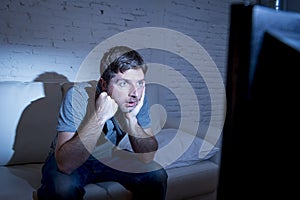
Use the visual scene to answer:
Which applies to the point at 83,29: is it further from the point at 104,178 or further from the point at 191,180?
the point at 191,180

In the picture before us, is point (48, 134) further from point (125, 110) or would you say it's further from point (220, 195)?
point (220, 195)

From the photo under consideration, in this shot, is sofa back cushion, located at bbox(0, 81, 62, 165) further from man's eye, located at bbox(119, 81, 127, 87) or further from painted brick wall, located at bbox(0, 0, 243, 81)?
man's eye, located at bbox(119, 81, 127, 87)

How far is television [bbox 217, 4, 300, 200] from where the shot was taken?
1.20 ft

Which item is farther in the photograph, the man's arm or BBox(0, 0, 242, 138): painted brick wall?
BBox(0, 0, 242, 138): painted brick wall

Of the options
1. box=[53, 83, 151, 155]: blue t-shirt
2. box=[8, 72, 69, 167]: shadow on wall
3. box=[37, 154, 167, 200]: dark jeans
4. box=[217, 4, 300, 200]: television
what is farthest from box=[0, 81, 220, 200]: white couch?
box=[217, 4, 300, 200]: television

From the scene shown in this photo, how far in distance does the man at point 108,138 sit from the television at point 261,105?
3.49 ft

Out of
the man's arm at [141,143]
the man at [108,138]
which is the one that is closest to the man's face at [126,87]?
the man at [108,138]

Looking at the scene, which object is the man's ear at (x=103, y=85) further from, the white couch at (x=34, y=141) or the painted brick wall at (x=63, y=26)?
the painted brick wall at (x=63, y=26)

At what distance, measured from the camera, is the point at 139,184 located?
59.4 inches

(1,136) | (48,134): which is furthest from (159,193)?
(1,136)

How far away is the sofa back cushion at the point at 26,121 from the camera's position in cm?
171

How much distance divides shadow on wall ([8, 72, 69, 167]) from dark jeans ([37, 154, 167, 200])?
10.5 inches

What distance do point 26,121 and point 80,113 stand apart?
0.43m

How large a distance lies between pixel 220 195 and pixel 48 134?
60.1 inches
